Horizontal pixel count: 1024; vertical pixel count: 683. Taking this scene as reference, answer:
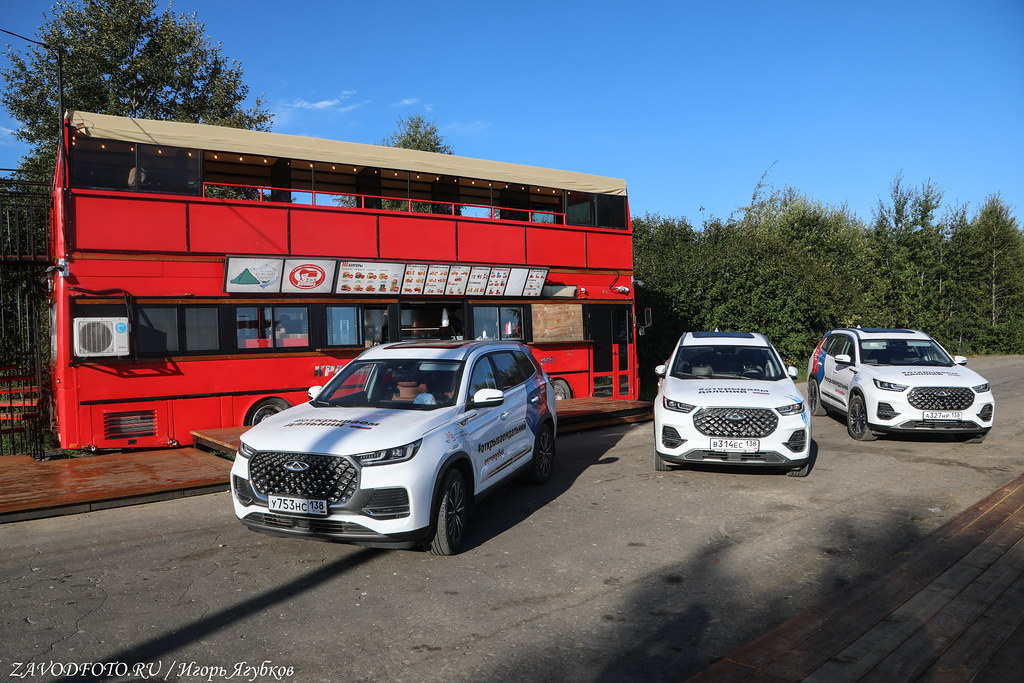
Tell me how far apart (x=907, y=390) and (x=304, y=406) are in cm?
878

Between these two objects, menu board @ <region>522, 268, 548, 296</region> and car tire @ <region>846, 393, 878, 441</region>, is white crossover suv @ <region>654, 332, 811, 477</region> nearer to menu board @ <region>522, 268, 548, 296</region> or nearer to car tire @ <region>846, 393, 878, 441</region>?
car tire @ <region>846, 393, 878, 441</region>

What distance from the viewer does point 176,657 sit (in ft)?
13.1

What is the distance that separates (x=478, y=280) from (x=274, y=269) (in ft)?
13.1

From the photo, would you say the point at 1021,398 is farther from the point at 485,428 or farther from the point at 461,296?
the point at 485,428

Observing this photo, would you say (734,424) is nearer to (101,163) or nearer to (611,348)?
(611,348)

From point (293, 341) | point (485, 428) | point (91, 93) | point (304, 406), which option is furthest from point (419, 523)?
point (91, 93)

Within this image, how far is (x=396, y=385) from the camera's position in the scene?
269 inches

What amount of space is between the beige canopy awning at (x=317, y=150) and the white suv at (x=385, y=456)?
574 cm

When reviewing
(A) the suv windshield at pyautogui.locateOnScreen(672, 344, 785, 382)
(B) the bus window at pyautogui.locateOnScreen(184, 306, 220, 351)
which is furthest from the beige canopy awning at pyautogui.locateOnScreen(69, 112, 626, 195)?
(A) the suv windshield at pyautogui.locateOnScreen(672, 344, 785, 382)

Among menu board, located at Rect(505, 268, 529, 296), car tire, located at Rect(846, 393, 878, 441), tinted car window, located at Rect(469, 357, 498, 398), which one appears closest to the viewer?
tinted car window, located at Rect(469, 357, 498, 398)

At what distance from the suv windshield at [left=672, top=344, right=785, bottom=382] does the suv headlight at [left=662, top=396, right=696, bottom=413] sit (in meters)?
1.04

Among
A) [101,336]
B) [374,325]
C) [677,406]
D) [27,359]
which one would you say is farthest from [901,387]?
[27,359]

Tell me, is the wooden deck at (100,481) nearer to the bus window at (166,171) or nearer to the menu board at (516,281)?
the bus window at (166,171)

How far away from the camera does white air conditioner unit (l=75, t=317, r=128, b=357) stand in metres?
9.58
